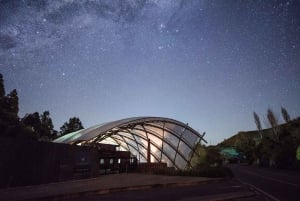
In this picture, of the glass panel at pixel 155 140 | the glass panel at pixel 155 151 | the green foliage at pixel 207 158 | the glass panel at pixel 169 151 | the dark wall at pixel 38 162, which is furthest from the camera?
the glass panel at pixel 155 151

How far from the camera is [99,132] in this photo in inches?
1150

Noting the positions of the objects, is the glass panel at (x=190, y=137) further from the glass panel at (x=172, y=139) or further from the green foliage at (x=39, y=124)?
the green foliage at (x=39, y=124)

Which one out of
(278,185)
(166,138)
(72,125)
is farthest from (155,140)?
(72,125)

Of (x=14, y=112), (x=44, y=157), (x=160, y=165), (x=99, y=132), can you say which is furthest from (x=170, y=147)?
(x=14, y=112)

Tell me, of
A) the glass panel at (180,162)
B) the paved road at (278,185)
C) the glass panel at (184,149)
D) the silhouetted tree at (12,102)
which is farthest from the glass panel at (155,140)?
the silhouetted tree at (12,102)

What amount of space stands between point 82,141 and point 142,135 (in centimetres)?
1159

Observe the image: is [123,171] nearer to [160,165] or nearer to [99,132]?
[160,165]

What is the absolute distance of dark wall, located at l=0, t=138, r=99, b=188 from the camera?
1497cm

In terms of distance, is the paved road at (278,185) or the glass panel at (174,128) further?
the glass panel at (174,128)

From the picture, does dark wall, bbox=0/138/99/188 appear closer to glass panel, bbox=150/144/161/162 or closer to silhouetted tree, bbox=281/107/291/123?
glass panel, bbox=150/144/161/162

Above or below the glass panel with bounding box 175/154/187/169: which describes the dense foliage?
above

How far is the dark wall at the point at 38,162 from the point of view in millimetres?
14969

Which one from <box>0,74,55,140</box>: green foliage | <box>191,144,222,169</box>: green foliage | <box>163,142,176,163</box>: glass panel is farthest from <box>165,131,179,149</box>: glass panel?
<box>0,74,55,140</box>: green foliage

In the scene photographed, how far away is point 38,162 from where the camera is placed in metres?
17.4
